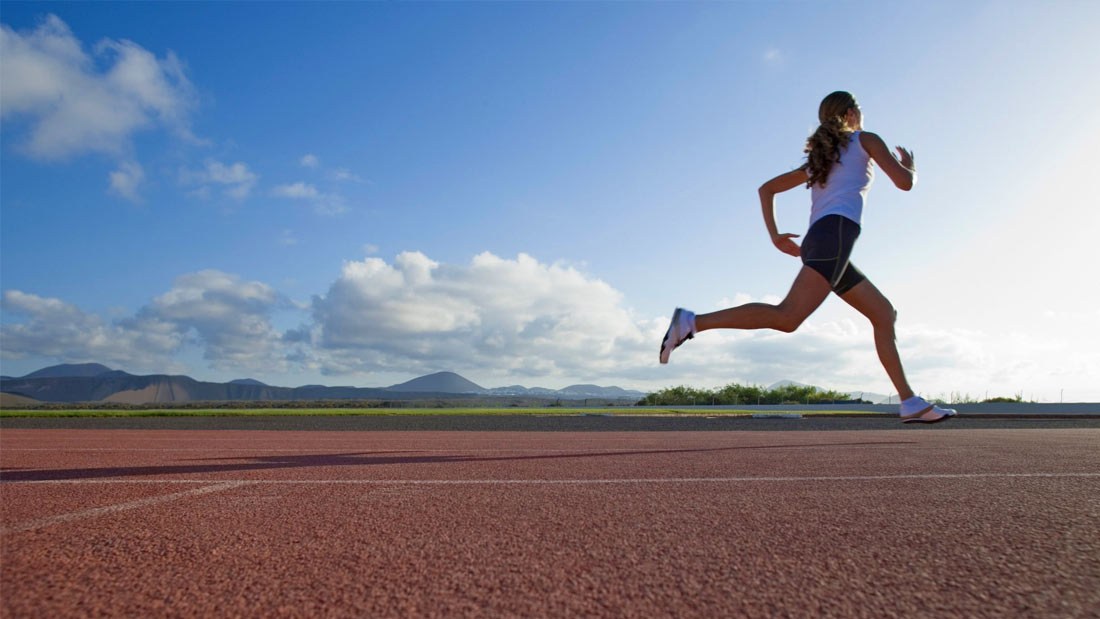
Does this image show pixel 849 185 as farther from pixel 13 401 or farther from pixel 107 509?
pixel 13 401

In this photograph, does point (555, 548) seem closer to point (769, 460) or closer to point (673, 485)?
point (673, 485)

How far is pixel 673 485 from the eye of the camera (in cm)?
367

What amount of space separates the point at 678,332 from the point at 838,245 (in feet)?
3.91

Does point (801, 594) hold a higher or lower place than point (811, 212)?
lower

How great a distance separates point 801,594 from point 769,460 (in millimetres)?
Result: 3864

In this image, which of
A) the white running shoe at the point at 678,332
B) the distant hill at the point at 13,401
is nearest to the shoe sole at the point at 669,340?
the white running shoe at the point at 678,332

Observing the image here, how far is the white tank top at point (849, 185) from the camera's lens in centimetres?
418

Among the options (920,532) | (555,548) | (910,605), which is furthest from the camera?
(920,532)

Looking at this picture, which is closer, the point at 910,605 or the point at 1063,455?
the point at 910,605

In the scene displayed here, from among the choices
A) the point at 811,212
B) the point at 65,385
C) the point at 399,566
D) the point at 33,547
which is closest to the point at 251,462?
the point at 33,547

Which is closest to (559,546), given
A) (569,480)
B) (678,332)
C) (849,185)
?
(569,480)

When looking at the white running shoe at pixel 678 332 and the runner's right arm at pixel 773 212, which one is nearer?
A: the white running shoe at pixel 678 332

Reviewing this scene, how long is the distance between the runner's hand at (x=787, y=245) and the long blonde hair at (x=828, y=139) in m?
0.44

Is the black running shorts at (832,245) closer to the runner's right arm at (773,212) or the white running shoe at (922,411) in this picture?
the runner's right arm at (773,212)
